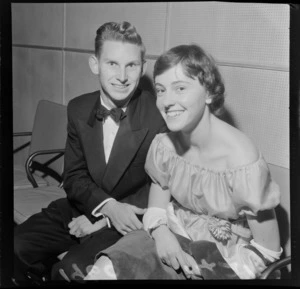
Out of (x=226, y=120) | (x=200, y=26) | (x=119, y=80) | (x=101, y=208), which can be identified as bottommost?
(x=101, y=208)

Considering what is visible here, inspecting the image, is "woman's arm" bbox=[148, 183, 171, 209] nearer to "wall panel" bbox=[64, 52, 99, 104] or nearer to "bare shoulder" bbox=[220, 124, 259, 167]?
"bare shoulder" bbox=[220, 124, 259, 167]

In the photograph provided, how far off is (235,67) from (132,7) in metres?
0.39

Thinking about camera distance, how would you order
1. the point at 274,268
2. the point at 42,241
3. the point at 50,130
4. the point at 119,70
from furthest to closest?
the point at 50,130
the point at 42,241
the point at 119,70
the point at 274,268

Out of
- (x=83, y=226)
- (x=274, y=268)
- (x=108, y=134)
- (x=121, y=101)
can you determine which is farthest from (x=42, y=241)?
(x=274, y=268)

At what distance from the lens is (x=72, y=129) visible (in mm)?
1378

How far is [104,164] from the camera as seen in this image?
4.33 ft

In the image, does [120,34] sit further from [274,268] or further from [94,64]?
[274,268]

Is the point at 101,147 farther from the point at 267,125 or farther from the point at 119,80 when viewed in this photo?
the point at 267,125

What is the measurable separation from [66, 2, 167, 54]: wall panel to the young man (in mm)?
32

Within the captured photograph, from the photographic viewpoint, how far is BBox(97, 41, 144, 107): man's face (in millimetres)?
1252

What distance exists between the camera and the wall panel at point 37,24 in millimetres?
1339

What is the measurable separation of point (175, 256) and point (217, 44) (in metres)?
0.67

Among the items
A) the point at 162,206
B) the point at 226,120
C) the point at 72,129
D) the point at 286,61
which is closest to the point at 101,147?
the point at 72,129

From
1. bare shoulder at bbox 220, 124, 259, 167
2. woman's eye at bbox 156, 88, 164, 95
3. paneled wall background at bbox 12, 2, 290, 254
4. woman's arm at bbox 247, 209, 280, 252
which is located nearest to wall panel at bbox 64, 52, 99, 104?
paneled wall background at bbox 12, 2, 290, 254
